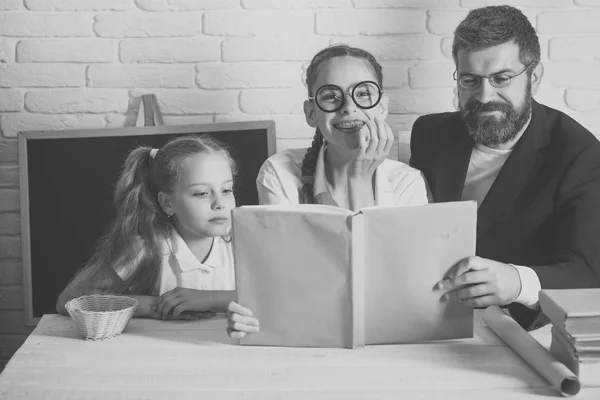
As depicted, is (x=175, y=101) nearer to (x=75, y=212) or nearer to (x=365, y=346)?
(x=75, y=212)

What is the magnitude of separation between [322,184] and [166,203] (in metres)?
0.50

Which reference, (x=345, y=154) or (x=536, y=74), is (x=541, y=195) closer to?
(x=536, y=74)

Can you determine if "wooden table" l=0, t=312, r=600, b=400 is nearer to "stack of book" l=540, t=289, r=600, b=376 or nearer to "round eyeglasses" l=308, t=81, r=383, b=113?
"stack of book" l=540, t=289, r=600, b=376

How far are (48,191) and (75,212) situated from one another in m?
0.12

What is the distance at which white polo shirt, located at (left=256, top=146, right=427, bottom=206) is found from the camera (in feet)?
6.00

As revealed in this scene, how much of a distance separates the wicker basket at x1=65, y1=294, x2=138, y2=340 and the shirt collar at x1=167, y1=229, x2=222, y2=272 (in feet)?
1.48

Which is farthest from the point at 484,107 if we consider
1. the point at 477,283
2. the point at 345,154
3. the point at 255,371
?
the point at 255,371

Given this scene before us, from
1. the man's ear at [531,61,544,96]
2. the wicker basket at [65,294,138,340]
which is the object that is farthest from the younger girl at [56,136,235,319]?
the man's ear at [531,61,544,96]

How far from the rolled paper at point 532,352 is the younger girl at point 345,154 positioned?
0.36m

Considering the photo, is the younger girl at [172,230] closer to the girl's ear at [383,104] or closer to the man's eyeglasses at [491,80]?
the girl's ear at [383,104]

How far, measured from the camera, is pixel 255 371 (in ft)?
4.27

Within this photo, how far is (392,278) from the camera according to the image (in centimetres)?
138

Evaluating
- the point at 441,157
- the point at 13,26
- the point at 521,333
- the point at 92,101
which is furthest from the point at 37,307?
the point at 521,333

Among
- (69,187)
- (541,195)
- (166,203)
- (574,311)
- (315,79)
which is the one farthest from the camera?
(69,187)
